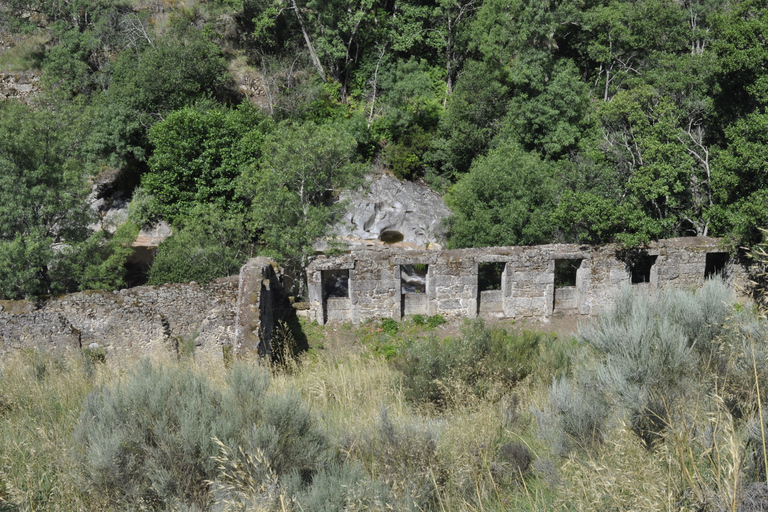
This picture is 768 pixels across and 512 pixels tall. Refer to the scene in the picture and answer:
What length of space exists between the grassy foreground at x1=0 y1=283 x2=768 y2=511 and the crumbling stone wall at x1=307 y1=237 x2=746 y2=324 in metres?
8.75

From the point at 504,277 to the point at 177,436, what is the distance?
12.4 m

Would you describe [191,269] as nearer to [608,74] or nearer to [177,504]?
[177,504]

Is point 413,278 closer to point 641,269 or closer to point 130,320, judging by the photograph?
point 641,269

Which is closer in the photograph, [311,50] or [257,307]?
[257,307]

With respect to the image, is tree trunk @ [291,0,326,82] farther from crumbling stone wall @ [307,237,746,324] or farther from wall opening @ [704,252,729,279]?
wall opening @ [704,252,729,279]

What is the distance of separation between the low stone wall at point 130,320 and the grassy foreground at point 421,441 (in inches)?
216

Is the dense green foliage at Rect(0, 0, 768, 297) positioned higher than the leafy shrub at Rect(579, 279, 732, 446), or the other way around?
the dense green foliage at Rect(0, 0, 768, 297)

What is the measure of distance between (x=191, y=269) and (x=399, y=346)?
22.3 feet

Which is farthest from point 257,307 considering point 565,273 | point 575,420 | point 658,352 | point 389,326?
point 565,273

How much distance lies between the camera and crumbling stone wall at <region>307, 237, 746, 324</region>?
52.7ft

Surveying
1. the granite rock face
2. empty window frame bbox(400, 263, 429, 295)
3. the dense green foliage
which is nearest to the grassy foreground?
the dense green foliage

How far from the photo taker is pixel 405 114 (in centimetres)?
2853

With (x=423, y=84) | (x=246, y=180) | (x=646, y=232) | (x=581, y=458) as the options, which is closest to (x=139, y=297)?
(x=246, y=180)

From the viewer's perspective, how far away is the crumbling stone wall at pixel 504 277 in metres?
16.1
